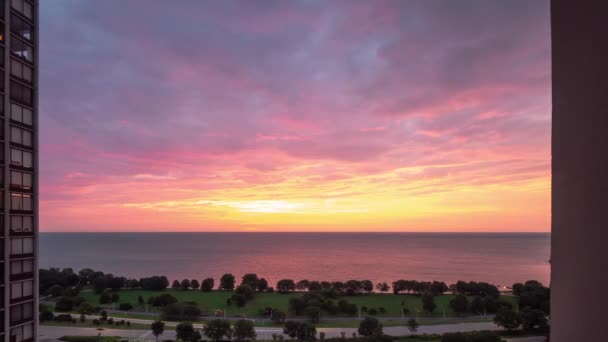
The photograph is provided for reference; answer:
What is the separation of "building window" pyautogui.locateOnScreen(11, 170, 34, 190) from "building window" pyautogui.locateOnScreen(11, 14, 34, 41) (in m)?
1.76

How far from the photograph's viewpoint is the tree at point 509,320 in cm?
972

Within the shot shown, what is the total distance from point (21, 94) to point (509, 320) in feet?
36.3

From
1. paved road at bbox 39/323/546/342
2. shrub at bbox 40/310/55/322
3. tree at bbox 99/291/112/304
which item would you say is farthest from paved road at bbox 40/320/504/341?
tree at bbox 99/291/112/304

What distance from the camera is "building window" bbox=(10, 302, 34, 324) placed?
4734mm

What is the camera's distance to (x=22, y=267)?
4965 millimetres

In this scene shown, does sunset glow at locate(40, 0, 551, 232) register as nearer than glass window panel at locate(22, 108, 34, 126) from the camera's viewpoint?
Yes

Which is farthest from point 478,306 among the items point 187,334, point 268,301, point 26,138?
point 26,138

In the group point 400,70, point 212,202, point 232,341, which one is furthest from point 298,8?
point 212,202

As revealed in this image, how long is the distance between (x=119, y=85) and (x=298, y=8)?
485cm

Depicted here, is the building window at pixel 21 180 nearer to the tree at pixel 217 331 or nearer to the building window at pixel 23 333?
the building window at pixel 23 333

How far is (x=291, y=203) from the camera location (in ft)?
120

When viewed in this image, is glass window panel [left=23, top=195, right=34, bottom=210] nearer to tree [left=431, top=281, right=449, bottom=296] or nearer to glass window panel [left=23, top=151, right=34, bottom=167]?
glass window panel [left=23, top=151, right=34, bottom=167]

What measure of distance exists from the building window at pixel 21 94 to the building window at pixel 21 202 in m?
1.20

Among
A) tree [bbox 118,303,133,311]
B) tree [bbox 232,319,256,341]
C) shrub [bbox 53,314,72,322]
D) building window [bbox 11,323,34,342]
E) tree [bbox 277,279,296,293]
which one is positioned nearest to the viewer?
building window [bbox 11,323,34,342]
